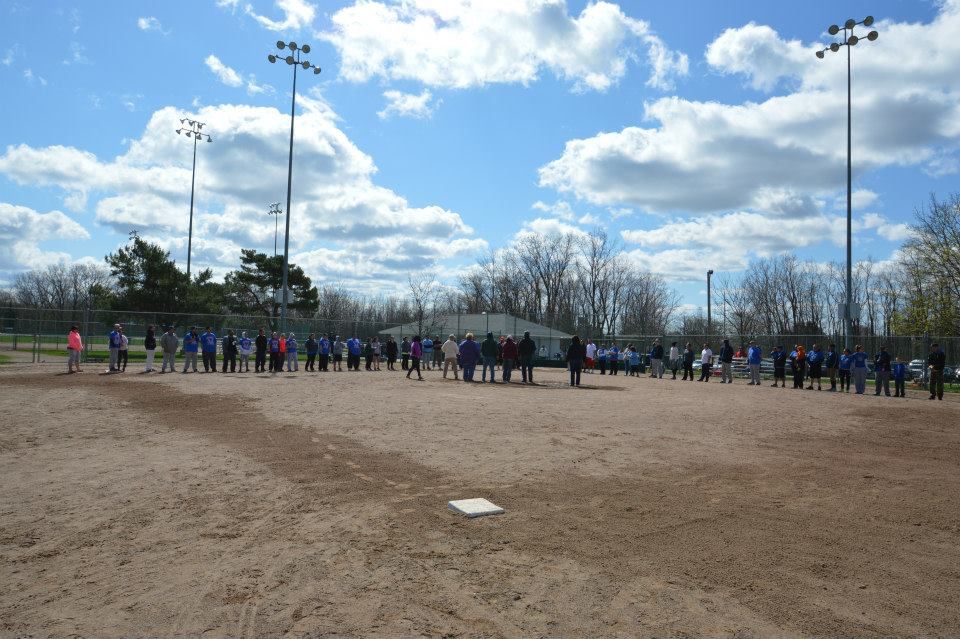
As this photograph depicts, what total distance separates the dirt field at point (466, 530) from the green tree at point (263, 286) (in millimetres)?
39664

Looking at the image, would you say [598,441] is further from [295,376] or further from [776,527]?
[295,376]

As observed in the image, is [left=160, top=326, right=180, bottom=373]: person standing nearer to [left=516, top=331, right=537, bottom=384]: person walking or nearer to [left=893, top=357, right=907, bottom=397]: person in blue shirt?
[left=516, top=331, right=537, bottom=384]: person walking

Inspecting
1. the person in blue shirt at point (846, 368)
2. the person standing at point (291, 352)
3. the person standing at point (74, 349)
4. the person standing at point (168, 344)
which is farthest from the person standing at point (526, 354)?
the person standing at point (74, 349)

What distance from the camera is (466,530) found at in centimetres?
561

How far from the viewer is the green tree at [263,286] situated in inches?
2002

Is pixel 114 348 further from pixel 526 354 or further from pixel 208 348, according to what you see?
pixel 526 354

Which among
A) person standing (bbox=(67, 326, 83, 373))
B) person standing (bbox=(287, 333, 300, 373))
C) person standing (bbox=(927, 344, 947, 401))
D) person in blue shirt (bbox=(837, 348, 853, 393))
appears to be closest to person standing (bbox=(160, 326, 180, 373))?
person standing (bbox=(67, 326, 83, 373))

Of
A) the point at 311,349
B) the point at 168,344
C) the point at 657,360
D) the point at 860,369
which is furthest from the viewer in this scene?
the point at 657,360

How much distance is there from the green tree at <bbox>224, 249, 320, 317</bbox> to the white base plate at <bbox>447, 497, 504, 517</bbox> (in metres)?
46.3

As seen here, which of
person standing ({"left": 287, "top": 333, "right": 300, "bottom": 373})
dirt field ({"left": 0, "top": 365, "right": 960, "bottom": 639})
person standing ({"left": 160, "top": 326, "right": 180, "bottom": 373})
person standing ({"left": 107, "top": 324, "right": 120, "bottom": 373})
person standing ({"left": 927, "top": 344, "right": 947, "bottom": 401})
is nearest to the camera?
dirt field ({"left": 0, "top": 365, "right": 960, "bottom": 639})

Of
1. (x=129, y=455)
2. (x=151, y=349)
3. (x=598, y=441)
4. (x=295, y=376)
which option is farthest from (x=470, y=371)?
(x=129, y=455)

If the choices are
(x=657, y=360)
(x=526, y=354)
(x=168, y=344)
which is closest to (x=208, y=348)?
(x=168, y=344)

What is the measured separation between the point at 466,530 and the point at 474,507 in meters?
0.57

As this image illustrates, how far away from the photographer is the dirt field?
13.2 feet
